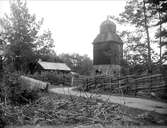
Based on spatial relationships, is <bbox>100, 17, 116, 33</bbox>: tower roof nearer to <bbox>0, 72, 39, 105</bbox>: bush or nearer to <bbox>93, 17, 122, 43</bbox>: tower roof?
<bbox>93, 17, 122, 43</bbox>: tower roof

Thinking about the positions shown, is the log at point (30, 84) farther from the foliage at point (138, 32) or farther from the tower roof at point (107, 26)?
the tower roof at point (107, 26)

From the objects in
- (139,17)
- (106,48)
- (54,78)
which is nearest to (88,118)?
(139,17)

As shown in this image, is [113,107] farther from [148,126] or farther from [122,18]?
[122,18]

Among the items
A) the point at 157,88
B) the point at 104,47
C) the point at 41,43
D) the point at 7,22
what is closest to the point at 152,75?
the point at 157,88

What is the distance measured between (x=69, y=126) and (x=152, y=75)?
9688mm

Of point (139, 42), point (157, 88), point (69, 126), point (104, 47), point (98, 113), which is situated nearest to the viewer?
point (69, 126)

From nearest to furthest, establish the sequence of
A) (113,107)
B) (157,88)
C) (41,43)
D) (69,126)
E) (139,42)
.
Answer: (69,126) → (113,107) → (157,88) → (139,42) → (41,43)

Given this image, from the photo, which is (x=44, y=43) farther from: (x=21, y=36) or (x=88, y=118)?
(x=88, y=118)

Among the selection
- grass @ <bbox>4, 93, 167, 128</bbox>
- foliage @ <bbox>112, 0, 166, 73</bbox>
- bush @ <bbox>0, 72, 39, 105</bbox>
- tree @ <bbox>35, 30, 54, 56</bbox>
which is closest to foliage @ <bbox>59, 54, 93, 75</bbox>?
tree @ <bbox>35, 30, 54, 56</bbox>

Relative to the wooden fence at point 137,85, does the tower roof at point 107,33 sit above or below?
above

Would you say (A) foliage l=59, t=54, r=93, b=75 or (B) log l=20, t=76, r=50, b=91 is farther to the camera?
(A) foliage l=59, t=54, r=93, b=75

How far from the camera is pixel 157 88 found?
41.9ft

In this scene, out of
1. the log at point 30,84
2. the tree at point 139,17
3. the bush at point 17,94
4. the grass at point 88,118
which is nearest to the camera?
the grass at point 88,118

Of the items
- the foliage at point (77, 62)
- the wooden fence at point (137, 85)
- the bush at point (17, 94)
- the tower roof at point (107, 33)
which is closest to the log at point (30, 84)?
the bush at point (17, 94)
